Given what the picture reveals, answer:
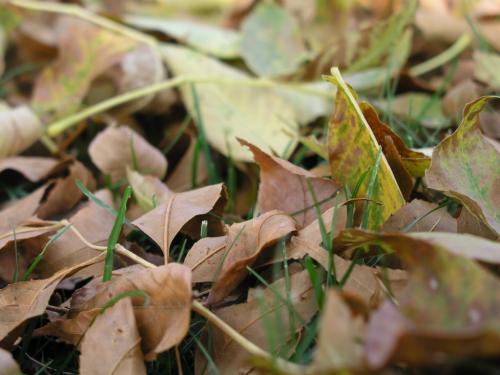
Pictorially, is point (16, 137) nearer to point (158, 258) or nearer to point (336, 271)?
point (158, 258)

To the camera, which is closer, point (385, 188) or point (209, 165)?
point (385, 188)

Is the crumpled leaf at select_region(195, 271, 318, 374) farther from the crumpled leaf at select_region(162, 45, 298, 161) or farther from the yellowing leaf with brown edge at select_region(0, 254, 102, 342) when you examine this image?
the crumpled leaf at select_region(162, 45, 298, 161)

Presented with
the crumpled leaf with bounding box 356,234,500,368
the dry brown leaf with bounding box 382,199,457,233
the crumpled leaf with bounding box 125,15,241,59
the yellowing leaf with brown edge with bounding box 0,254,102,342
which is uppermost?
the crumpled leaf with bounding box 356,234,500,368

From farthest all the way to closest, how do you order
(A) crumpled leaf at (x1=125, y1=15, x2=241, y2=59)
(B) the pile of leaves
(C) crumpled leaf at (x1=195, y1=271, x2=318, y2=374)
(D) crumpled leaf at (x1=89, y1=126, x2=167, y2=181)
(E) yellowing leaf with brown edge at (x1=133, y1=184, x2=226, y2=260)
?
(A) crumpled leaf at (x1=125, y1=15, x2=241, y2=59)
(D) crumpled leaf at (x1=89, y1=126, x2=167, y2=181)
(E) yellowing leaf with brown edge at (x1=133, y1=184, x2=226, y2=260)
(C) crumpled leaf at (x1=195, y1=271, x2=318, y2=374)
(B) the pile of leaves

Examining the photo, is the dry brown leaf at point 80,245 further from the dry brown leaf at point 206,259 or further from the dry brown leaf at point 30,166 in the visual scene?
the dry brown leaf at point 30,166

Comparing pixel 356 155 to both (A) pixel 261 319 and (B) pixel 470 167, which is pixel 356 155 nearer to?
(B) pixel 470 167

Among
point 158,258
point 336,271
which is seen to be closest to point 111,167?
point 158,258

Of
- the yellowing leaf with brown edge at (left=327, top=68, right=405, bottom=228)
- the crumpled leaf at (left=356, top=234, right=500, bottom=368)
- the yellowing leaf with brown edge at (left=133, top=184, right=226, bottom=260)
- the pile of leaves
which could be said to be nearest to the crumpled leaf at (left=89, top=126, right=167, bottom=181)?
the pile of leaves
